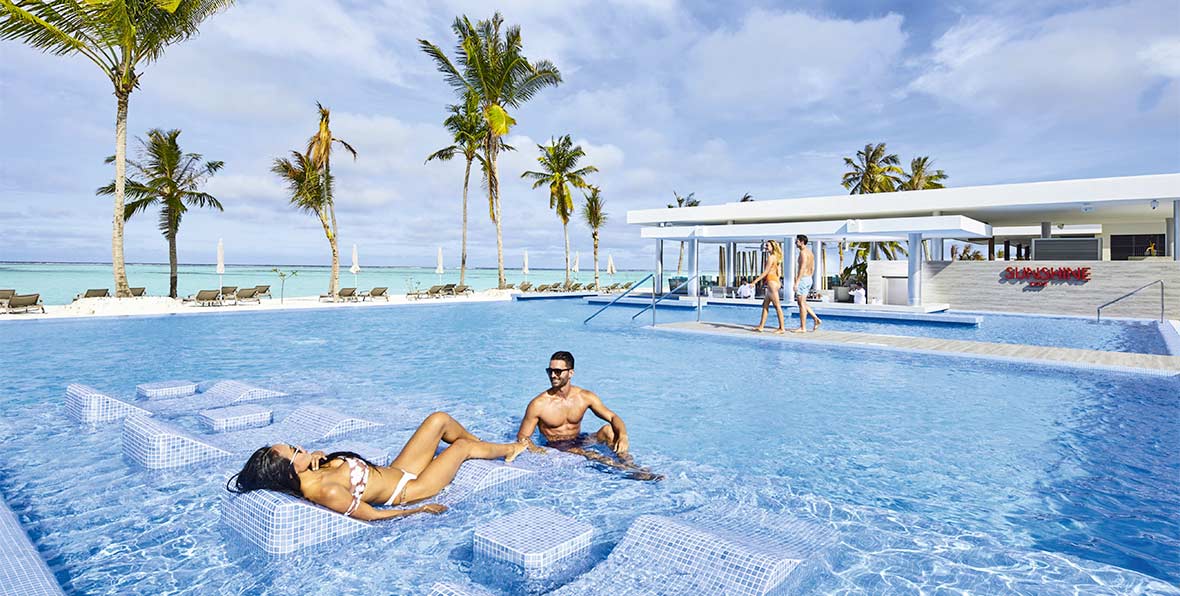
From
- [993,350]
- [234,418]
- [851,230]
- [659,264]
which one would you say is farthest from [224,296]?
[993,350]

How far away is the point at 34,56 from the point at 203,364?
12.7 meters

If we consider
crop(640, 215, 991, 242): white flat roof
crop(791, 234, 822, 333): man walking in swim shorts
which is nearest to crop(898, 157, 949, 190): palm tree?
crop(640, 215, 991, 242): white flat roof

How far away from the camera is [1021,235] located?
30438mm

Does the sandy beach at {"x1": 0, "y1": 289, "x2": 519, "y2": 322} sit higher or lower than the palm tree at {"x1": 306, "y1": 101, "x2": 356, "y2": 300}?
lower

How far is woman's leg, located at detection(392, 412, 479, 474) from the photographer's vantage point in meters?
4.03

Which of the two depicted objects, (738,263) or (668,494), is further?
(738,263)

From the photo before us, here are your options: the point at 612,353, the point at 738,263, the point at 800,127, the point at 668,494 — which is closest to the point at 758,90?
the point at 800,127

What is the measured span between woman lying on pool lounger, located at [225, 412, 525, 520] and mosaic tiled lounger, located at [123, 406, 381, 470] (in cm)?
150

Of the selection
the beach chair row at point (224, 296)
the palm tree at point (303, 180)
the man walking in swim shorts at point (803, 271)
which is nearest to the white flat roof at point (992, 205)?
the man walking in swim shorts at point (803, 271)

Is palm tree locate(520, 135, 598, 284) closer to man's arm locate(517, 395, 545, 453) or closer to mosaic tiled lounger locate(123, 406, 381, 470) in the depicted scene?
mosaic tiled lounger locate(123, 406, 381, 470)

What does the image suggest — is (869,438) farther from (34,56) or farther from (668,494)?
(34,56)

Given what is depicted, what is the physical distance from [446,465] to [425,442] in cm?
21

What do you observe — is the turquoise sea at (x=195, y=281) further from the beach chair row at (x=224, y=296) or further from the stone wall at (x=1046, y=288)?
the stone wall at (x=1046, y=288)

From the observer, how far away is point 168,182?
21625 mm
